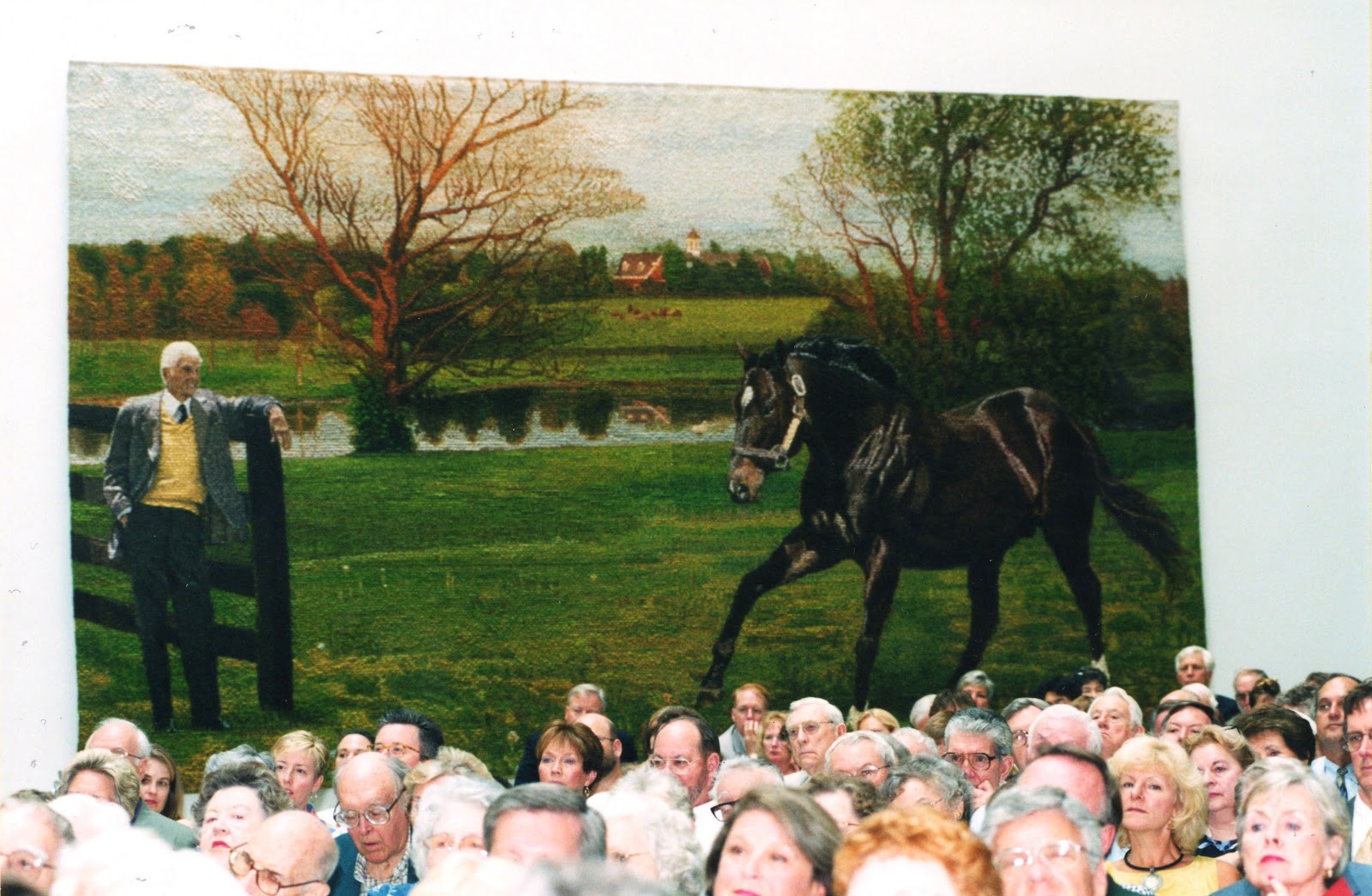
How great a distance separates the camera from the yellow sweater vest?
38.3 feet

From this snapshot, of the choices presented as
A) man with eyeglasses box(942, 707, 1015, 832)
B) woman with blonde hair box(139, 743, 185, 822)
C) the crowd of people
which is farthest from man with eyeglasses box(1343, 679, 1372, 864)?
woman with blonde hair box(139, 743, 185, 822)

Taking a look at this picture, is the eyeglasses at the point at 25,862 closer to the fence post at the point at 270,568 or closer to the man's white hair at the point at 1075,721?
the man's white hair at the point at 1075,721

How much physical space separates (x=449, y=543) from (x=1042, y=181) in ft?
18.2

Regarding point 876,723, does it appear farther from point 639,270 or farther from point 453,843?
point 639,270

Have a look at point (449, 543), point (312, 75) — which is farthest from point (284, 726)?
point (312, 75)

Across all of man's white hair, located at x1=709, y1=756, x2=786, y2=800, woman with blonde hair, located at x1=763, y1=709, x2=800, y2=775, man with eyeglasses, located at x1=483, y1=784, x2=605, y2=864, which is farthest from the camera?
woman with blonde hair, located at x1=763, y1=709, x2=800, y2=775

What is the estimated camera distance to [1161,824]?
6043 mm

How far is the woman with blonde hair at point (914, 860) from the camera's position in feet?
11.9

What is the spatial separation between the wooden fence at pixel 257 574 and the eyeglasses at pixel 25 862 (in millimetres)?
6630

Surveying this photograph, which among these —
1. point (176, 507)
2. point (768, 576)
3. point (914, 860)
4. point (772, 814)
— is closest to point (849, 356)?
point (768, 576)

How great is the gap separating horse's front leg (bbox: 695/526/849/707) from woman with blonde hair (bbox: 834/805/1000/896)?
8574mm

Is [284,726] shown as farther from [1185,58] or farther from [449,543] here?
[1185,58]

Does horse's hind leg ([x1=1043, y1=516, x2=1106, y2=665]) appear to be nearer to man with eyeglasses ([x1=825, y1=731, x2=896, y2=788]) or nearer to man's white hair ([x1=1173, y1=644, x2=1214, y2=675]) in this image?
man's white hair ([x1=1173, y1=644, x2=1214, y2=675])

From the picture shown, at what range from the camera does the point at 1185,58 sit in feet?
44.7
